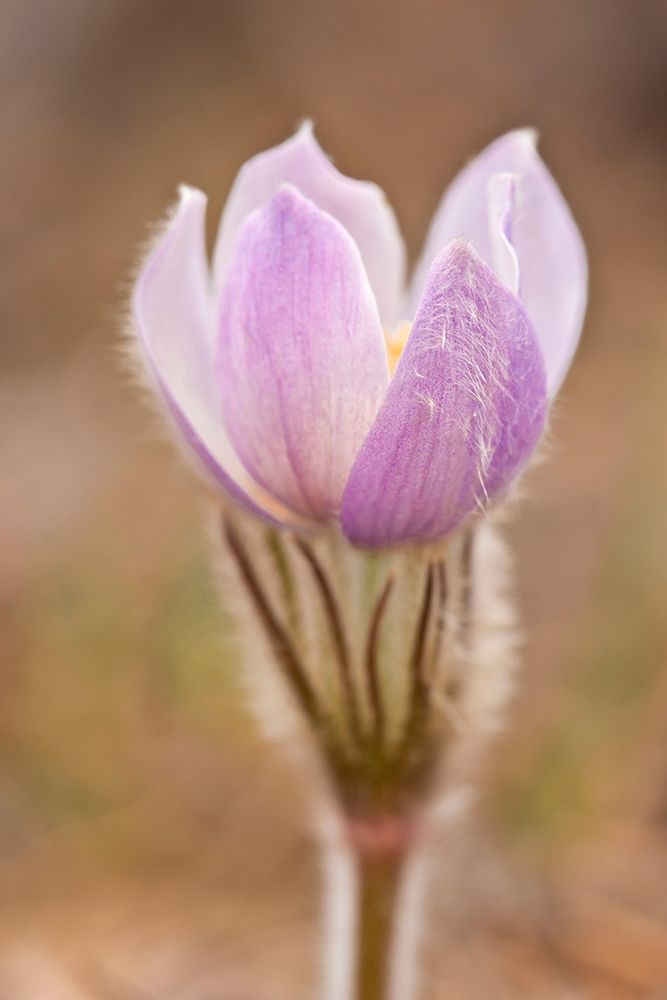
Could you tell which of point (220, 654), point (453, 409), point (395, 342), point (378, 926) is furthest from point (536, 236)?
point (220, 654)

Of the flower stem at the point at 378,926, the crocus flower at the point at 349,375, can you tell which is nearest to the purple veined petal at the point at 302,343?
the crocus flower at the point at 349,375

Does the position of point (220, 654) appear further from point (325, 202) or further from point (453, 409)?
point (453, 409)

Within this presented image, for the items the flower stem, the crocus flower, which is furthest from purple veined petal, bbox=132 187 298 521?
the flower stem

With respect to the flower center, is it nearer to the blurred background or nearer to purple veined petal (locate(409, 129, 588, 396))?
purple veined petal (locate(409, 129, 588, 396))

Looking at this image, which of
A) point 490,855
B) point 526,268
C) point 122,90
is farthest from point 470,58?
point 526,268

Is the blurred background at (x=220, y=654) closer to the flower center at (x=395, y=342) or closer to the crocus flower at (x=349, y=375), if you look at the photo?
the flower center at (x=395, y=342)

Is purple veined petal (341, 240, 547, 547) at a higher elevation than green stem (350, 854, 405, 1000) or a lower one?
higher
